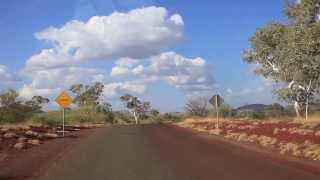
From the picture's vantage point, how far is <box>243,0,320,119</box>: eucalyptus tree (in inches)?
Result: 1570

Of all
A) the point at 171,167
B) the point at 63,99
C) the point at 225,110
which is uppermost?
the point at 225,110

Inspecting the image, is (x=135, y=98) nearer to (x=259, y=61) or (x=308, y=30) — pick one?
(x=259, y=61)

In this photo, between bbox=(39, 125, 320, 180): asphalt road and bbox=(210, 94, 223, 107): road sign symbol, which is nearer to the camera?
bbox=(39, 125, 320, 180): asphalt road

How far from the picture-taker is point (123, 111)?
15238cm

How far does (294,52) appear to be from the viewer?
1583 inches

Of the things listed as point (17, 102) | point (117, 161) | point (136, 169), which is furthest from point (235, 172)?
point (17, 102)

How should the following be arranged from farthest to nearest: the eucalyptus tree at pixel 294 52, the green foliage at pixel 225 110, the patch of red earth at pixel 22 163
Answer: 1. the green foliage at pixel 225 110
2. the eucalyptus tree at pixel 294 52
3. the patch of red earth at pixel 22 163

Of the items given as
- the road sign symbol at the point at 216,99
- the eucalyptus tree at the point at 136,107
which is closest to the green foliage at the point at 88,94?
the eucalyptus tree at the point at 136,107

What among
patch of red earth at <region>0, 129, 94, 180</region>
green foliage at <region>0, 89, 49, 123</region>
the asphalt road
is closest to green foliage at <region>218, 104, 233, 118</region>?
green foliage at <region>0, 89, 49, 123</region>

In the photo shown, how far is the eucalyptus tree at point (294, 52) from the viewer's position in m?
39.9

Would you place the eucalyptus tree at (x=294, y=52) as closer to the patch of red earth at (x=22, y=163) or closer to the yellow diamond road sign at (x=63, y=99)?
the yellow diamond road sign at (x=63, y=99)

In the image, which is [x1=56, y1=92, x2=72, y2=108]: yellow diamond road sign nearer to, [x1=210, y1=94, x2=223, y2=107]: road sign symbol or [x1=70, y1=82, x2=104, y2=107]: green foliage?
[x1=210, y1=94, x2=223, y2=107]: road sign symbol

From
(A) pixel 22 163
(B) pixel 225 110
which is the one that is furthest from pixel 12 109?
(A) pixel 22 163

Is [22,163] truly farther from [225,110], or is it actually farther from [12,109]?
[225,110]
